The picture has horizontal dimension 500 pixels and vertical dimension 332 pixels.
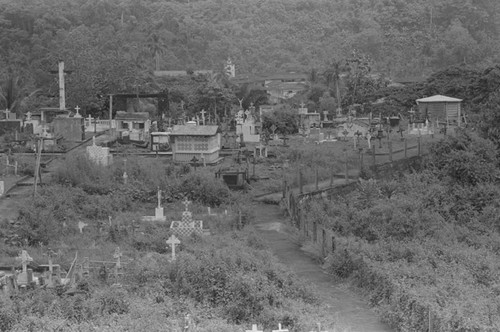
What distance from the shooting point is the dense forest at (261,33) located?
85.7m

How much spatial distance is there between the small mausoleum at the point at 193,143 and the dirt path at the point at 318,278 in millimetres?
7713

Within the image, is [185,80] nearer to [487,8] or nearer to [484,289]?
[487,8]

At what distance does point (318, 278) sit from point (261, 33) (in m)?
87.2

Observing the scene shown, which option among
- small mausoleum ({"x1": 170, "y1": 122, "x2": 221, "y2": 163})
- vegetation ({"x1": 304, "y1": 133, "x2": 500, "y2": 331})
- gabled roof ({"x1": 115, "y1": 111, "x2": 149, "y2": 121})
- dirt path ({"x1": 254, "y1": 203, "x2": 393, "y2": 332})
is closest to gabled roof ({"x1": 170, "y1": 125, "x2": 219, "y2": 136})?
small mausoleum ({"x1": 170, "y1": 122, "x2": 221, "y2": 163})

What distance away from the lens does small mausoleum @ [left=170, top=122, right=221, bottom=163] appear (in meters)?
34.2

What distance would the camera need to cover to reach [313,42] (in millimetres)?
100250

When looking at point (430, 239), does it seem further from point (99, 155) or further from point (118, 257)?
point (99, 155)

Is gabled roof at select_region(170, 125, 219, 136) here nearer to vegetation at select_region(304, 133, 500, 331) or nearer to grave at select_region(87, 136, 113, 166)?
grave at select_region(87, 136, 113, 166)

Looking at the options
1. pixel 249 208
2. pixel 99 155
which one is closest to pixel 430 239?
pixel 249 208

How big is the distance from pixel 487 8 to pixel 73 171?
83.3 m

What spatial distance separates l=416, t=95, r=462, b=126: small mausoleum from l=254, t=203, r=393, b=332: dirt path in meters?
24.5

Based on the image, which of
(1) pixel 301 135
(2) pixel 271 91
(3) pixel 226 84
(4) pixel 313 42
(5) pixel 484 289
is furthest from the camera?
(4) pixel 313 42

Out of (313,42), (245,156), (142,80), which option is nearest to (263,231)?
(245,156)

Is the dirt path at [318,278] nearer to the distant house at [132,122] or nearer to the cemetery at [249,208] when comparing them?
the cemetery at [249,208]
